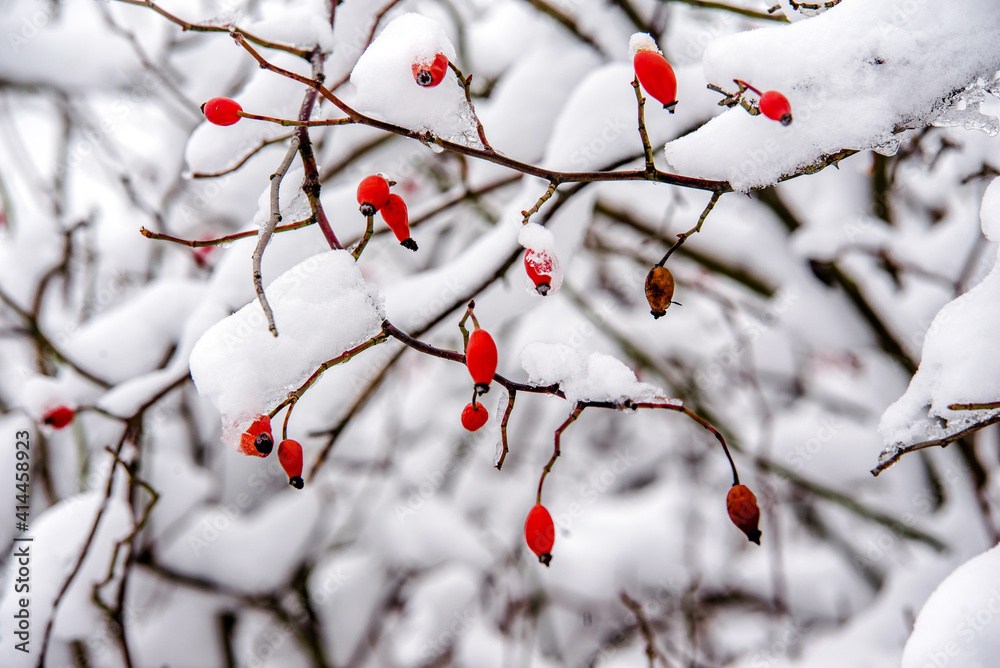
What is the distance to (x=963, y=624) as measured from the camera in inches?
31.3

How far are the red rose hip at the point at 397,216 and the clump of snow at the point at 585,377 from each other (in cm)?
26

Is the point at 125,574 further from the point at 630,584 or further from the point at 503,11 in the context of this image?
the point at 503,11

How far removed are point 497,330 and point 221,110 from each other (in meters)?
1.21

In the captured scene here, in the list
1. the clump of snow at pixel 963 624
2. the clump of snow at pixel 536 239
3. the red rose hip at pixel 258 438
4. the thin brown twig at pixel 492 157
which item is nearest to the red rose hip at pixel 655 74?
the thin brown twig at pixel 492 157

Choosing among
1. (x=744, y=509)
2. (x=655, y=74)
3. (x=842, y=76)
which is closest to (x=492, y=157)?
(x=655, y=74)

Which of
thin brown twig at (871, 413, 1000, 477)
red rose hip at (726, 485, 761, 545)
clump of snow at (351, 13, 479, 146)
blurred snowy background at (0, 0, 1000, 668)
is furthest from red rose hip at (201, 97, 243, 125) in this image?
thin brown twig at (871, 413, 1000, 477)

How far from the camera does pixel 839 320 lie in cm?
216

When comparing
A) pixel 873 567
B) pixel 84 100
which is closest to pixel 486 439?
pixel 873 567

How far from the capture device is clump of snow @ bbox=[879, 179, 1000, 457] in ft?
2.63

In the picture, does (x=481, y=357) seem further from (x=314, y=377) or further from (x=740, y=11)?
(x=740, y=11)

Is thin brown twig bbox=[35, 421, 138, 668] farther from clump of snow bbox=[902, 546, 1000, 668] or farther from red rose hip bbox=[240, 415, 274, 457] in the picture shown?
clump of snow bbox=[902, 546, 1000, 668]

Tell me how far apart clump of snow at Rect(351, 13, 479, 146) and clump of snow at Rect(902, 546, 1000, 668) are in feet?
3.20

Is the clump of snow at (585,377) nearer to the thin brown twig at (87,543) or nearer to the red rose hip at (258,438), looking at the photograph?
the red rose hip at (258,438)

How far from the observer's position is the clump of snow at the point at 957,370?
31.6 inches
